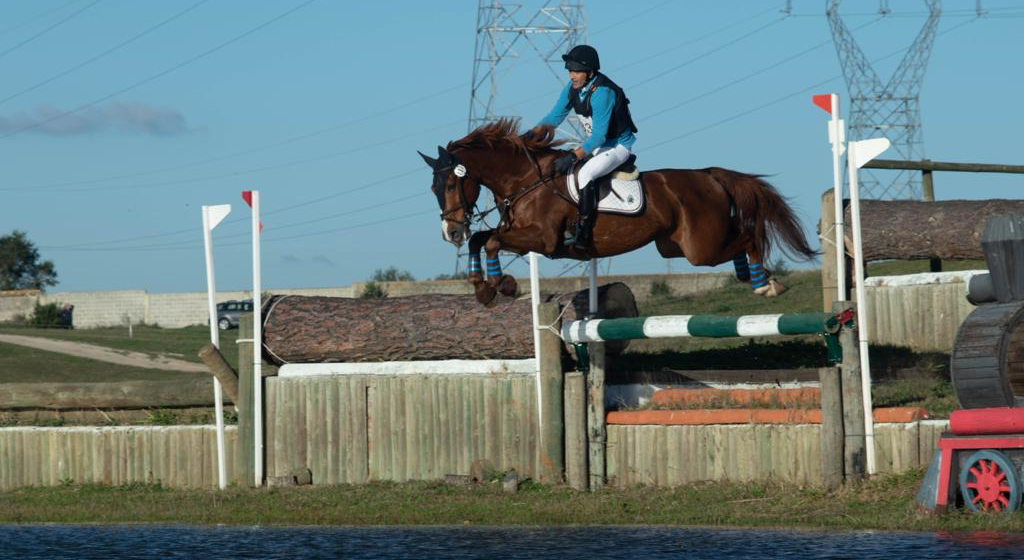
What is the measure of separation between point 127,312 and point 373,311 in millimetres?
53338

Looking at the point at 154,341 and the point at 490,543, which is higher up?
the point at 154,341

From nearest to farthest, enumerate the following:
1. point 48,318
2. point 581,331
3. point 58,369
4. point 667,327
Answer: point 667,327, point 581,331, point 58,369, point 48,318

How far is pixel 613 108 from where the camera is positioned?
1227cm

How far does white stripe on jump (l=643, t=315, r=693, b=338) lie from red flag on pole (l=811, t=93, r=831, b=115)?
225 centimetres

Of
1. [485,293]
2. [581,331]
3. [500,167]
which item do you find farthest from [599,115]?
[581,331]

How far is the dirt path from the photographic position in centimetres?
3269

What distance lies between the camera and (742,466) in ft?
42.7

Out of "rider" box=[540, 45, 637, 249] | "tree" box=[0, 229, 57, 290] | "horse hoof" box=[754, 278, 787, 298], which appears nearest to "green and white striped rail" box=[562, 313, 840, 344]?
"horse hoof" box=[754, 278, 787, 298]

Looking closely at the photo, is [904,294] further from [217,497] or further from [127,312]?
[127,312]

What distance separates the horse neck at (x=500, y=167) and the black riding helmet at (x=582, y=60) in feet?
3.10

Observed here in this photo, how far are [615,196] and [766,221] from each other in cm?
146

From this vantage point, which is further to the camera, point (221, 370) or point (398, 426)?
point (221, 370)

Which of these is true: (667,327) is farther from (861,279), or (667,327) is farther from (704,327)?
(861,279)

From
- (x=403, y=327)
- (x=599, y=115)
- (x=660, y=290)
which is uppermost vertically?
(x=599, y=115)
